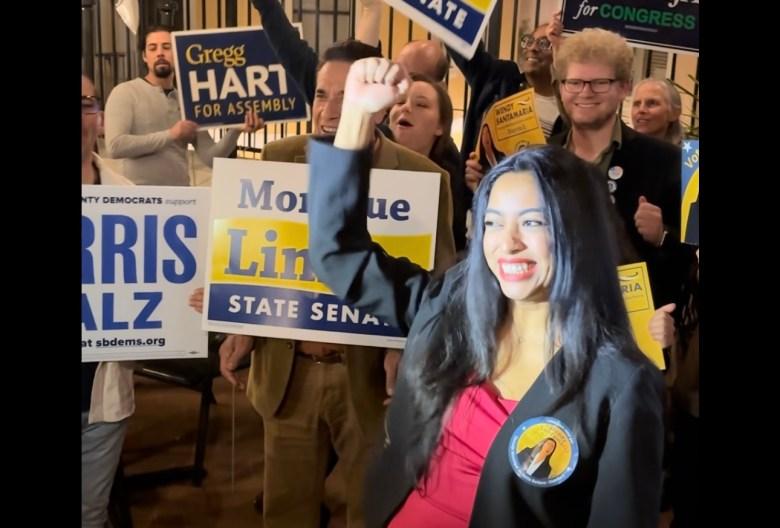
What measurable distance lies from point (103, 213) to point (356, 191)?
53cm

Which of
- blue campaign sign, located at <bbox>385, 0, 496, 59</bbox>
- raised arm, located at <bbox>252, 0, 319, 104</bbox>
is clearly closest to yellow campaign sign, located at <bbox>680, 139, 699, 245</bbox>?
blue campaign sign, located at <bbox>385, 0, 496, 59</bbox>

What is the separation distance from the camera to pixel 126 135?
1.68 m

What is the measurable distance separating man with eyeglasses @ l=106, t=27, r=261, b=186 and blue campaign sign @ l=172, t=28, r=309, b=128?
2 centimetres

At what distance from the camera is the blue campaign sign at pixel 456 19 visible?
5.49 ft

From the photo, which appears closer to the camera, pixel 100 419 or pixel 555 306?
pixel 555 306

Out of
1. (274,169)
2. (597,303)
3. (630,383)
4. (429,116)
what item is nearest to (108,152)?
(274,169)

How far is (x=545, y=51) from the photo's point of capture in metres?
1.71

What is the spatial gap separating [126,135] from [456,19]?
0.73 metres

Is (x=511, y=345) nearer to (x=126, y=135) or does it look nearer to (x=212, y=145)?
(x=212, y=145)

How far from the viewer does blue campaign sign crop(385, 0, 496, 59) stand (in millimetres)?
1674

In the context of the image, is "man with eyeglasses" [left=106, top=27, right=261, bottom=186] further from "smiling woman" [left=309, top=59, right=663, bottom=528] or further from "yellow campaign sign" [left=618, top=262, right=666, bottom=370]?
"yellow campaign sign" [left=618, top=262, right=666, bottom=370]

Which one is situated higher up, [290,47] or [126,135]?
[290,47]

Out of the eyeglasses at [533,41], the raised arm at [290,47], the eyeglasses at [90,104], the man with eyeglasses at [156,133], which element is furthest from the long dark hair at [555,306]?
the eyeglasses at [90,104]

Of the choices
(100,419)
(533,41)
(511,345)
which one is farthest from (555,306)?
(100,419)
